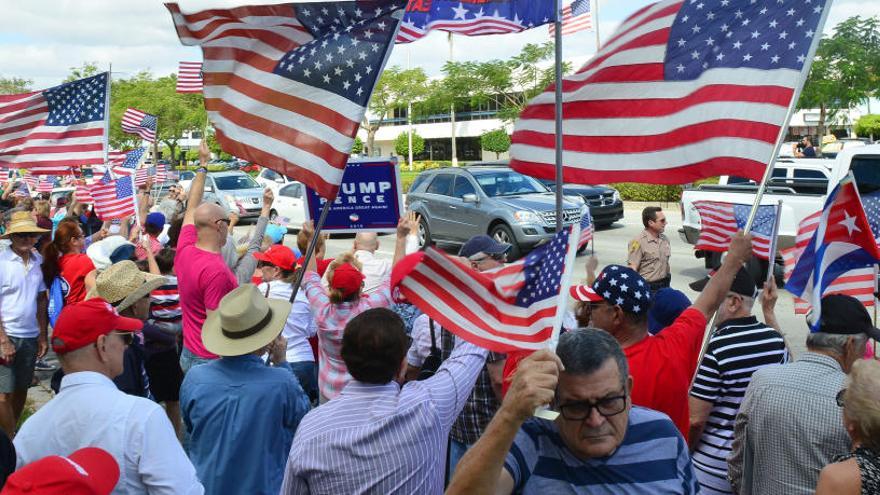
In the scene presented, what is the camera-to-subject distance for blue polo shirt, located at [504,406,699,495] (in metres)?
2.73

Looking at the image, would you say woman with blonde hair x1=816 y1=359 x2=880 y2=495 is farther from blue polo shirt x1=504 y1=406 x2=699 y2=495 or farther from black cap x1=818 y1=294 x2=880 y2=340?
black cap x1=818 y1=294 x2=880 y2=340

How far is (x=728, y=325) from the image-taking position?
4207 mm

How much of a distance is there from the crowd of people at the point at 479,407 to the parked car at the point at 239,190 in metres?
21.5

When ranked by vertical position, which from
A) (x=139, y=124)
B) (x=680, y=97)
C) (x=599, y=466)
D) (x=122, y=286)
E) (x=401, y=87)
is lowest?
(x=599, y=466)

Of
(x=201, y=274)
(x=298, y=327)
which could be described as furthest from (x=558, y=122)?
(x=298, y=327)

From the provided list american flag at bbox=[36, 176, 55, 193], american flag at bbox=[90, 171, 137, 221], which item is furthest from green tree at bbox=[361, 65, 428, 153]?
american flag at bbox=[90, 171, 137, 221]

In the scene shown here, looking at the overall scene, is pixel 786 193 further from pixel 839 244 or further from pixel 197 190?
pixel 197 190

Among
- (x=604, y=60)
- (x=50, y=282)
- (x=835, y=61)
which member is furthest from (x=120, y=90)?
(x=604, y=60)

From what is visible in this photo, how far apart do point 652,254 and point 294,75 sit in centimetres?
585

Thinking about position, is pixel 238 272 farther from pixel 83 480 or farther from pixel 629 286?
pixel 83 480

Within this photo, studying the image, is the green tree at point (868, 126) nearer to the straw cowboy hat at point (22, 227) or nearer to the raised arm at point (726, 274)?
the straw cowboy hat at point (22, 227)

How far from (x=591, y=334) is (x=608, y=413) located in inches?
11.0

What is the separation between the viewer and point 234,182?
28719mm

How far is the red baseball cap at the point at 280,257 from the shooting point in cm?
642
